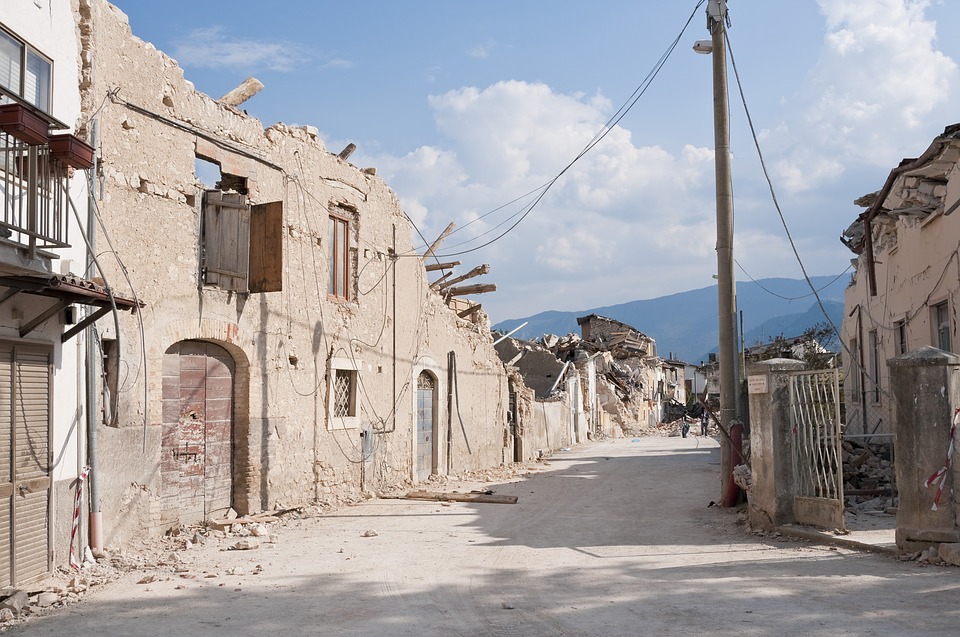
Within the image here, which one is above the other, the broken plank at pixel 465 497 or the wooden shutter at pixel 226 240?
the wooden shutter at pixel 226 240

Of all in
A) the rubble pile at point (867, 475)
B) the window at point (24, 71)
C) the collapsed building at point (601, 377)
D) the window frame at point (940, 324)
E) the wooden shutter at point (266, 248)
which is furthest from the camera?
the collapsed building at point (601, 377)

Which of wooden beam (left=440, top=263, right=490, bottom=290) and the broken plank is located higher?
wooden beam (left=440, top=263, right=490, bottom=290)

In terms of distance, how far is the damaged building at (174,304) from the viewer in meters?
7.97

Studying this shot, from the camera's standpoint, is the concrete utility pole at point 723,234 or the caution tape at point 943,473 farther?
the concrete utility pole at point 723,234

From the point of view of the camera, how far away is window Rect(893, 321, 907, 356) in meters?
14.3

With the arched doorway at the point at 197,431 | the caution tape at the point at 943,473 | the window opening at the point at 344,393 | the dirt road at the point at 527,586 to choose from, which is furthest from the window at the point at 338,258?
the caution tape at the point at 943,473

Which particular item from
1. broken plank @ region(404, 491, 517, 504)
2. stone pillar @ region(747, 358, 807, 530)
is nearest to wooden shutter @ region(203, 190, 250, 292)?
A: broken plank @ region(404, 491, 517, 504)

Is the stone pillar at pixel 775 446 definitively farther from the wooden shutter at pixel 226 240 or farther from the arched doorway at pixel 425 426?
the arched doorway at pixel 425 426

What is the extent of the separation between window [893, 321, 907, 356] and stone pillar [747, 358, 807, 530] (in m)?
5.10

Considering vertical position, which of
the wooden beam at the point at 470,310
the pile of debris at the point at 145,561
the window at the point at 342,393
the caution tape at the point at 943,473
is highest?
the wooden beam at the point at 470,310

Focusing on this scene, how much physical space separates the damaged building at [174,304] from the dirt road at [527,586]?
48.7 inches

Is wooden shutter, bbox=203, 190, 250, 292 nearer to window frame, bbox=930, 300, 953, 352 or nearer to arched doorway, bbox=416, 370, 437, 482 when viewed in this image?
arched doorway, bbox=416, 370, 437, 482

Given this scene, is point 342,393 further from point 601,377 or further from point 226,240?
point 601,377

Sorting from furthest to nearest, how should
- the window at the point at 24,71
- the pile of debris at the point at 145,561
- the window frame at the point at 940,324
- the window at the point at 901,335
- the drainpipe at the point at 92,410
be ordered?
the window at the point at 901,335, the window frame at the point at 940,324, the drainpipe at the point at 92,410, the window at the point at 24,71, the pile of debris at the point at 145,561
